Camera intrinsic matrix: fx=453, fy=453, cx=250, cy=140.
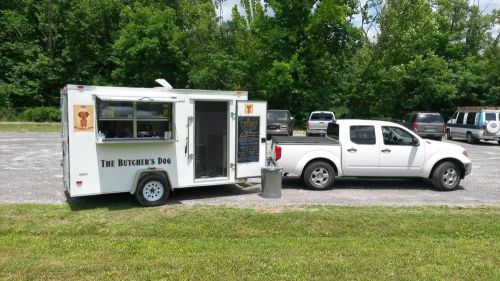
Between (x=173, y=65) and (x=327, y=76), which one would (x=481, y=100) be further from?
(x=173, y=65)

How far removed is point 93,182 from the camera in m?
8.48

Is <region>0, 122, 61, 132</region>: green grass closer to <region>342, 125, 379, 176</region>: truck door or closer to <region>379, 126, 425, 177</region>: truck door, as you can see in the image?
<region>342, 125, 379, 176</region>: truck door

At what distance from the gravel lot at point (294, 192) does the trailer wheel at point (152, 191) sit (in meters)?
0.47

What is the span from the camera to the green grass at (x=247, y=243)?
504 cm

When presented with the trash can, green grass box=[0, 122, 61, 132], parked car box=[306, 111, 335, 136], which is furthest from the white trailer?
green grass box=[0, 122, 61, 132]

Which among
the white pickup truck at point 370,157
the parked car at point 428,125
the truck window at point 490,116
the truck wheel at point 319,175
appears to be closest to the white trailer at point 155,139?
the white pickup truck at point 370,157

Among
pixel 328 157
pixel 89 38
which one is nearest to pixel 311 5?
pixel 89 38

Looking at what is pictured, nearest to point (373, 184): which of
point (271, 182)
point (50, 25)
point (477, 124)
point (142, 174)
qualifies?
point (271, 182)

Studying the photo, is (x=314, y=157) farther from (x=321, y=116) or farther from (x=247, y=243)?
(x=321, y=116)

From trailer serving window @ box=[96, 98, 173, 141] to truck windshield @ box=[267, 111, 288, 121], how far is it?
50.6ft

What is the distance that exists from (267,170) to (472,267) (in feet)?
17.0

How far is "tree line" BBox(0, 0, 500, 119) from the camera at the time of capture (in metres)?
34.7

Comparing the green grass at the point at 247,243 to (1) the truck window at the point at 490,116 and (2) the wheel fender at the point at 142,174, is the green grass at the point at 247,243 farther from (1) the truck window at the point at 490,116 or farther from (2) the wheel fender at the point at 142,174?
(1) the truck window at the point at 490,116

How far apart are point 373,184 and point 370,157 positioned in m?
1.20
